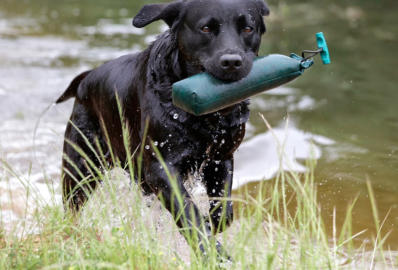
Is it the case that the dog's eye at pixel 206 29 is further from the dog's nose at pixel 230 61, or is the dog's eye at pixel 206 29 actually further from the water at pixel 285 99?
the water at pixel 285 99

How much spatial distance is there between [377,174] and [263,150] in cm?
127

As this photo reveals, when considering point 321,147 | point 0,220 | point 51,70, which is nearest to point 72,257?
point 0,220

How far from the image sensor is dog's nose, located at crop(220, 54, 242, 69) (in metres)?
3.12

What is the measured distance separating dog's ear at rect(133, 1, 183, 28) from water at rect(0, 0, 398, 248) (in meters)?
0.85

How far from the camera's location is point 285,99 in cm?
807

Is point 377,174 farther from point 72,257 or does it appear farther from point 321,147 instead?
point 72,257

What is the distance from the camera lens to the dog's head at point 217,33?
319 cm

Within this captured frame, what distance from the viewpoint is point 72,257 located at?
2.63 m

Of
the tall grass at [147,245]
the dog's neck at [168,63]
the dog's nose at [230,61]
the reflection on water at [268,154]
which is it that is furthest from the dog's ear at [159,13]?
the reflection on water at [268,154]

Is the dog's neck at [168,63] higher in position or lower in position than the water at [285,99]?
higher

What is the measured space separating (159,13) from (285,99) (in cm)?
473

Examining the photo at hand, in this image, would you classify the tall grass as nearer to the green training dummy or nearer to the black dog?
the black dog

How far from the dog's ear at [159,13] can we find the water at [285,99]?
0.85 m

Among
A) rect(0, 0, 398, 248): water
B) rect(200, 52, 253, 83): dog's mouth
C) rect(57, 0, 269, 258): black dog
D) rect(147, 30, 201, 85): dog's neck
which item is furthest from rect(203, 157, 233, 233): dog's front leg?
rect(200, 52, 253, 83): dog's mouth
